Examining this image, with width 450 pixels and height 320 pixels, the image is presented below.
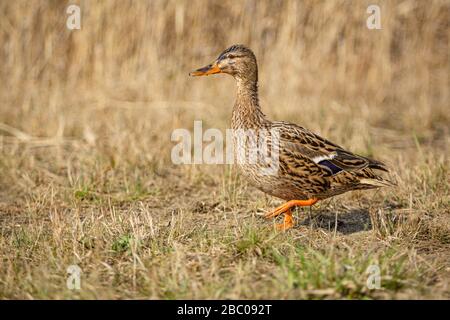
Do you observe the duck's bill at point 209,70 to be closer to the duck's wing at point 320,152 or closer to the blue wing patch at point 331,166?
the duck's wing at point 320,152

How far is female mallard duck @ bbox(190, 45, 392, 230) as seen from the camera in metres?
5.24

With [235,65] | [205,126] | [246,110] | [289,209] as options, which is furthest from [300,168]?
[205,126]

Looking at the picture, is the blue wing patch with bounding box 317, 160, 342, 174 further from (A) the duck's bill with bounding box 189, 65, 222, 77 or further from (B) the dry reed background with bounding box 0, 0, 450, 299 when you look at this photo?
(A) the duck's bill with bounding box 189, 65, 222, 77

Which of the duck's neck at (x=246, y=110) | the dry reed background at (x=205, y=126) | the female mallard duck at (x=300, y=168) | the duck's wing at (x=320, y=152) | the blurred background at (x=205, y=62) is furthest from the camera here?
the blurred background at (x=205, y=62)

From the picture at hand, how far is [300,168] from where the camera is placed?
5262mm

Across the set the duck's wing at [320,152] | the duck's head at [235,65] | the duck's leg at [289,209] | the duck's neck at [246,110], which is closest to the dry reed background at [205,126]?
the duck's leg at [289,209]

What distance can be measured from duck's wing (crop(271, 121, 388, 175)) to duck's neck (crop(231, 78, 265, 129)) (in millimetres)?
163

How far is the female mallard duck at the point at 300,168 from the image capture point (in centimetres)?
524

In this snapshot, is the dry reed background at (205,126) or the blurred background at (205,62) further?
the blurred background at (205,62)

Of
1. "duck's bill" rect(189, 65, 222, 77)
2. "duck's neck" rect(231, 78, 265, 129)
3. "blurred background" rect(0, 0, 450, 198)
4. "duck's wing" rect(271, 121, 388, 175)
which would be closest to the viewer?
"duck's wing" rect(271, 121, 388, 175)

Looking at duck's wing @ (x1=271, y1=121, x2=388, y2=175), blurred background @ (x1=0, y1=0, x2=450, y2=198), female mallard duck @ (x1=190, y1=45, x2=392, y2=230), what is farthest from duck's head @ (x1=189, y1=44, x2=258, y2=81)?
blurred background @ (x1=0, y1=0, x2=450, y2=198)

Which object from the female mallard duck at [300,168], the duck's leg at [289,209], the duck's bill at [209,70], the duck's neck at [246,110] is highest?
the duck's bill at [209,70]

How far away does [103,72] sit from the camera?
10008mm

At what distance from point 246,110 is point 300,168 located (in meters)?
0.71
